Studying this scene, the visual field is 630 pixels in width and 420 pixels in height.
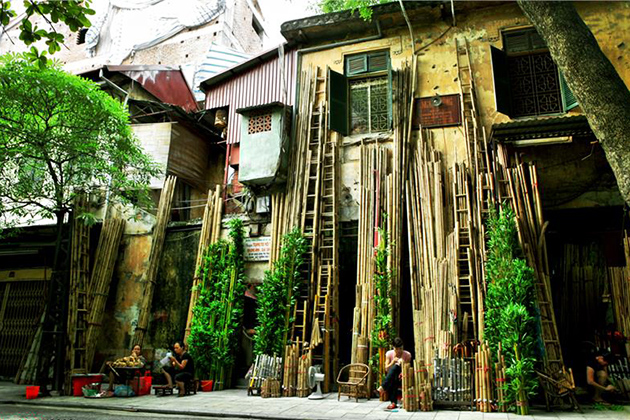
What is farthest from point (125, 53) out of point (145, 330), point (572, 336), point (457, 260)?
point (572, 336)

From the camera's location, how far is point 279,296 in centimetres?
894

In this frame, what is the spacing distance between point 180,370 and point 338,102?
625 cm

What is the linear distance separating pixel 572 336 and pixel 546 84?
16.0 ft

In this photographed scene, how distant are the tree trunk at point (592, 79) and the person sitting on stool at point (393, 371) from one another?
3.97m

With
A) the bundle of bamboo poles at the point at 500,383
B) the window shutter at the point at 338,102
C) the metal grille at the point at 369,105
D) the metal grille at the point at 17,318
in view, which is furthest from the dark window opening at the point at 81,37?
the bundle of bamboo poles at the point at 500,383

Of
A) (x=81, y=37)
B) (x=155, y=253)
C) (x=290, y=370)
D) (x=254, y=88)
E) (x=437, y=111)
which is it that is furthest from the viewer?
(x=81, y=37)

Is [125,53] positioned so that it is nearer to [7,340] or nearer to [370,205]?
[7,340]

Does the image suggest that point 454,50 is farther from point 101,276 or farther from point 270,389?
point 101,276

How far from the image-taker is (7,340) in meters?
12.0

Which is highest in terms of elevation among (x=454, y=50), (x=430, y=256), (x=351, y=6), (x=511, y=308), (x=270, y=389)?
(x=351, y=6)

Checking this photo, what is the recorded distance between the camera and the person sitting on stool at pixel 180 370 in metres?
8.02

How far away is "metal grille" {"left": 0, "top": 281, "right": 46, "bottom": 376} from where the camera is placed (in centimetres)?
1177

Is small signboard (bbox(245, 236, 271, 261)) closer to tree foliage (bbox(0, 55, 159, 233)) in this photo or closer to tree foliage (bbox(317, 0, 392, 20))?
tree foliage (bbox(0, 55, 159, 233))

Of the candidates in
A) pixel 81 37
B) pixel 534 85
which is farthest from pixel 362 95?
pixel 81 37
